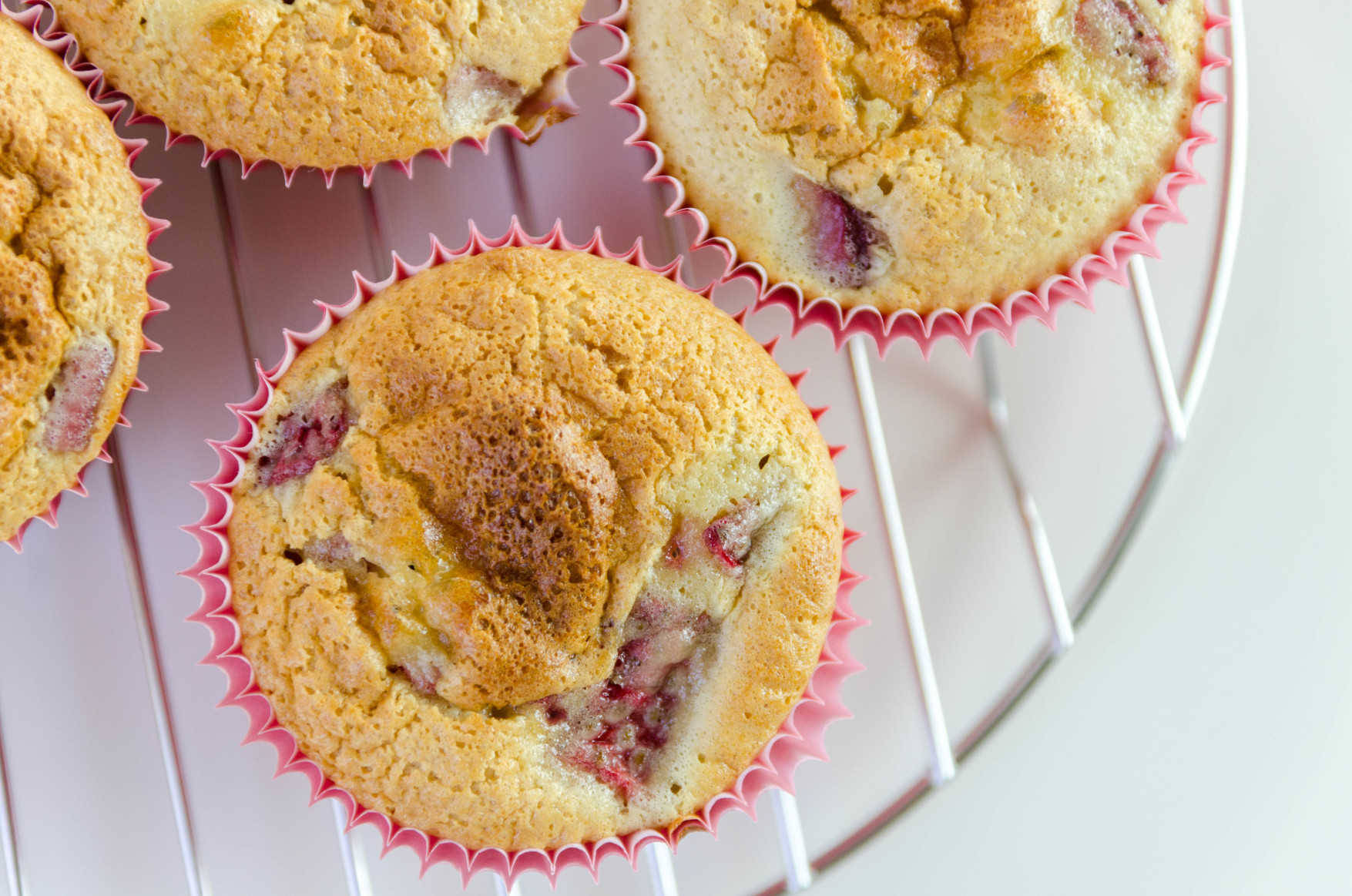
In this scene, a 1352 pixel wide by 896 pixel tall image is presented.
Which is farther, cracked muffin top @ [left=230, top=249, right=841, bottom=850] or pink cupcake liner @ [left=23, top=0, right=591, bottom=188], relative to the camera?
pink cupcake liner @ [left=23, top=0, right=591, bottom=188]

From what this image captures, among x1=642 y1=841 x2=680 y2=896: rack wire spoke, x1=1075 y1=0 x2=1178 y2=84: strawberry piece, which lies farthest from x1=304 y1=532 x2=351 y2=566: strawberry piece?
x1=1075 y1=0 x2=1178 y2=84: strawberry piece

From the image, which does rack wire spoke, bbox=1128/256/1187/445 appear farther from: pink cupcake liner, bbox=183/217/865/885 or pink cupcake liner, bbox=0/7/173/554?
pink cupcake liner, bbox=0/7/173/554

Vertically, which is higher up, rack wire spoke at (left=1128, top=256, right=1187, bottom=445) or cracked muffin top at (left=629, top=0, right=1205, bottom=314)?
cracked muffin top at (left=629, top=0, right=1205, bottom=314)

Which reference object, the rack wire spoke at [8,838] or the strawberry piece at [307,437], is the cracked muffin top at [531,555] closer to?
the strawberry piece at [307,437]

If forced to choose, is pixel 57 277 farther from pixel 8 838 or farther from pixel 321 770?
pixel 8 838

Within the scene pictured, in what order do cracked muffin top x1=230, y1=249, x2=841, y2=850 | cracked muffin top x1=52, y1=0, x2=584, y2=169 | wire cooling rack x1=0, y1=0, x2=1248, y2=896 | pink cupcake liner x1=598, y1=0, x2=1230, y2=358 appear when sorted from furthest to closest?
wire cooling rack x1=0, y1=0, x2=1248, y2=896 < pink cupcake liner x1=598, y1=0, x2=1230, y2=358 < cracked muffin top x1=52, y1=0, x2=584, y2=169 < cracked muffin top x1=230, y1=249, x2=841, y2=850

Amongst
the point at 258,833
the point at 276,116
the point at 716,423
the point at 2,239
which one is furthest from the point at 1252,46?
the point at 258,833
